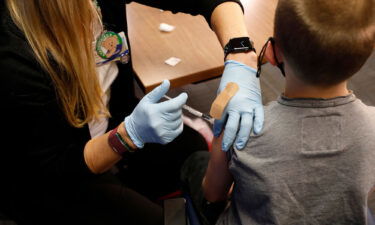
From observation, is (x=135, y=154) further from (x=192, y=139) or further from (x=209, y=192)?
(x=209, y=192)

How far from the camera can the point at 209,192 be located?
0.94 meters

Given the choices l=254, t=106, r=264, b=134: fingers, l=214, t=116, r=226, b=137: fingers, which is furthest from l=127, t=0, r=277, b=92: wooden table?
l=254, t=106, r=264, b=134: fingers

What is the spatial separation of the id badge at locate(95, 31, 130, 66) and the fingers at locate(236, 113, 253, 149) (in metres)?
0.56

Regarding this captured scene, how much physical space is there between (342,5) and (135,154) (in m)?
1.00

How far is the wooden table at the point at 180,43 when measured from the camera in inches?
47.0

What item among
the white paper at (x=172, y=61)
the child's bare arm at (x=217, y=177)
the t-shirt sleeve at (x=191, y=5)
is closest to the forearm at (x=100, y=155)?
the child's bare arm at (x=217, y=177)

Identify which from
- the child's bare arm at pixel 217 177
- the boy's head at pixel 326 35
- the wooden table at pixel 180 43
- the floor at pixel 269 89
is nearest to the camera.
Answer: the boy's head at pixel 326 35

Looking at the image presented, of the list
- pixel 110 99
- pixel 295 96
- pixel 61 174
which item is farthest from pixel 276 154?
pixel 110 99

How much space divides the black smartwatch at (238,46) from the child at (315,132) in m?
0.31

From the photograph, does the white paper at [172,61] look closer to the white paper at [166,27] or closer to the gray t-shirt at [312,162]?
the white paper at [166,27]

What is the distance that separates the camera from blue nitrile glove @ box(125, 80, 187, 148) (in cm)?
89

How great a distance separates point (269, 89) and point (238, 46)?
1146mm

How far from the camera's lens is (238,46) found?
3.55 feet

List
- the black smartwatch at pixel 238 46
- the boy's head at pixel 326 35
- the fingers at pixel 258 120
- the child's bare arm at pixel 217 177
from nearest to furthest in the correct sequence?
the boy's head at pixel 326 35 → the fingers at pixel 258 120 → the child's bare arm at pixel 217 177 → the black smartwatch at pixel 238 46
